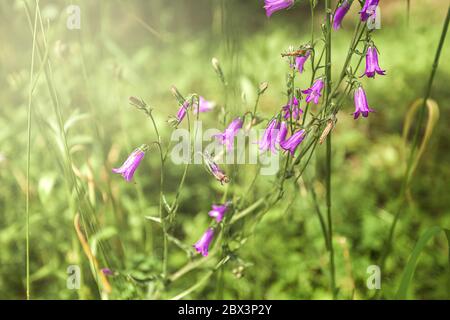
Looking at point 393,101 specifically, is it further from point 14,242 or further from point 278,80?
point 14,242

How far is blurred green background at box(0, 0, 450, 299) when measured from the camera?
1.92 metres

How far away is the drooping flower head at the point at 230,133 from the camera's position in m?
1.42

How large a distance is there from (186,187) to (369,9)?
68.7 inches

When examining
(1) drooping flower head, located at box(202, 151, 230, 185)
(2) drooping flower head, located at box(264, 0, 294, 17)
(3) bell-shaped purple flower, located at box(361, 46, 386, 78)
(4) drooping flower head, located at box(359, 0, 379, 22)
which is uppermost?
(2) drooping flower head, located at box(264, 0, 294, 17)

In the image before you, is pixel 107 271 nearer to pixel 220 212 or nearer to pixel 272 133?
pixel 220 212

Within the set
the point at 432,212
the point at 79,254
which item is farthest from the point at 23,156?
the point at 432,212

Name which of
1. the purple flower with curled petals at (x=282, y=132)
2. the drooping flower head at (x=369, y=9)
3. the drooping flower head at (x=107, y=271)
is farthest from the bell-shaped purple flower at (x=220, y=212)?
the drooping flower head at (x=369, y=9)

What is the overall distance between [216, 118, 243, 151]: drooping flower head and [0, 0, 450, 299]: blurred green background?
12cm

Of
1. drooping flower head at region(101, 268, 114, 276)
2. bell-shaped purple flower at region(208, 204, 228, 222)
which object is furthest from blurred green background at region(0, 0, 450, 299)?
bell-shaped purple flower at region(208, 204, 228, 222)

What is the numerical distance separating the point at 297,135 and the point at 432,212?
1519 mm

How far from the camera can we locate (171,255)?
2.30 meters

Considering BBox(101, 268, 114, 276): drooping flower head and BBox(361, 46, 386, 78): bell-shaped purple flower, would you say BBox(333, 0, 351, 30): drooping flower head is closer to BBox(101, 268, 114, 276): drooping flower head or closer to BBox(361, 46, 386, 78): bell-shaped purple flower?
BBox(361, 46, 386, 78): bell-shaped purple flower

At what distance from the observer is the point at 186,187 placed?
2734 millimetres

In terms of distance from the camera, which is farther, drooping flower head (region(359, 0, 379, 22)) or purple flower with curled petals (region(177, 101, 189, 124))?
purple flower with curled petals (region(177, 101, 189, 124))
